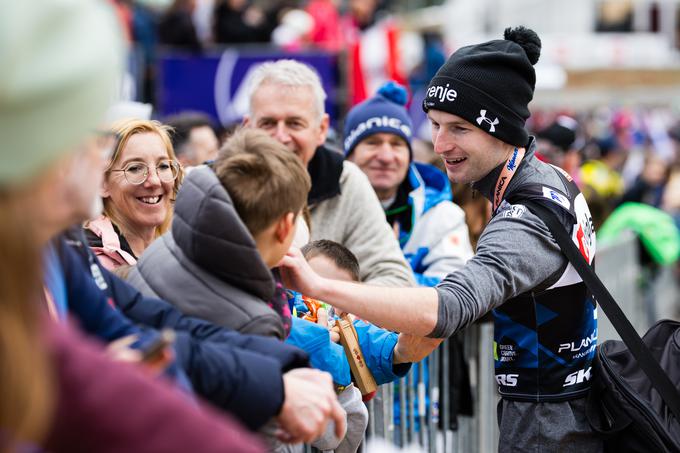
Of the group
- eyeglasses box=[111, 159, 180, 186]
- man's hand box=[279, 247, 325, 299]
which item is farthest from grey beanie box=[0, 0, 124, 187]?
eyeglasses box=[111, 159, 180, 186]

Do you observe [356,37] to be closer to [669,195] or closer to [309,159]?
[669,195]

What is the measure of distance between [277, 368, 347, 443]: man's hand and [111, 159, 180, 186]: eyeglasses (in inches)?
64.3

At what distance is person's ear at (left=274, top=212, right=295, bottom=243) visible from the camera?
8.38 ft

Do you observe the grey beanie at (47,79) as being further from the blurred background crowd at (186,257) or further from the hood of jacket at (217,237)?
the hood of jacket at (217,237)

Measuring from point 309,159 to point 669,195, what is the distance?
920 cm

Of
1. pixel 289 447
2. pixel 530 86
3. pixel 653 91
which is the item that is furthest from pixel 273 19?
pixel 653 91

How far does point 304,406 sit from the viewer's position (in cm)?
227

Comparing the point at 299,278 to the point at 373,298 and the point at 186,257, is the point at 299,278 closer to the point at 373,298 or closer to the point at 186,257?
the point at 373,298

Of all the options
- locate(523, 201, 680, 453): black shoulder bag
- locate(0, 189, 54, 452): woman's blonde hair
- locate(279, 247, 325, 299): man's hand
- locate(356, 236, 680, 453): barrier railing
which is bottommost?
locate(356, 236, 680, 453): barrier railing

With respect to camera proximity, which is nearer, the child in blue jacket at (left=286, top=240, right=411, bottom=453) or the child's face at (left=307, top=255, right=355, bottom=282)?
the child in blue jacket at (left=286, top=240, right=411, bottom=453)

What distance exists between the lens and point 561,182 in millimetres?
3531

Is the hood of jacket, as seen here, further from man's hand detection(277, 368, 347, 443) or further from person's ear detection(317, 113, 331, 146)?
person's ear detection(317, 113, 331, 146)

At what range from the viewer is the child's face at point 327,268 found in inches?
153

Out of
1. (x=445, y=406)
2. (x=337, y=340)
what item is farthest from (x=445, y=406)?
(x=337, y=340)
